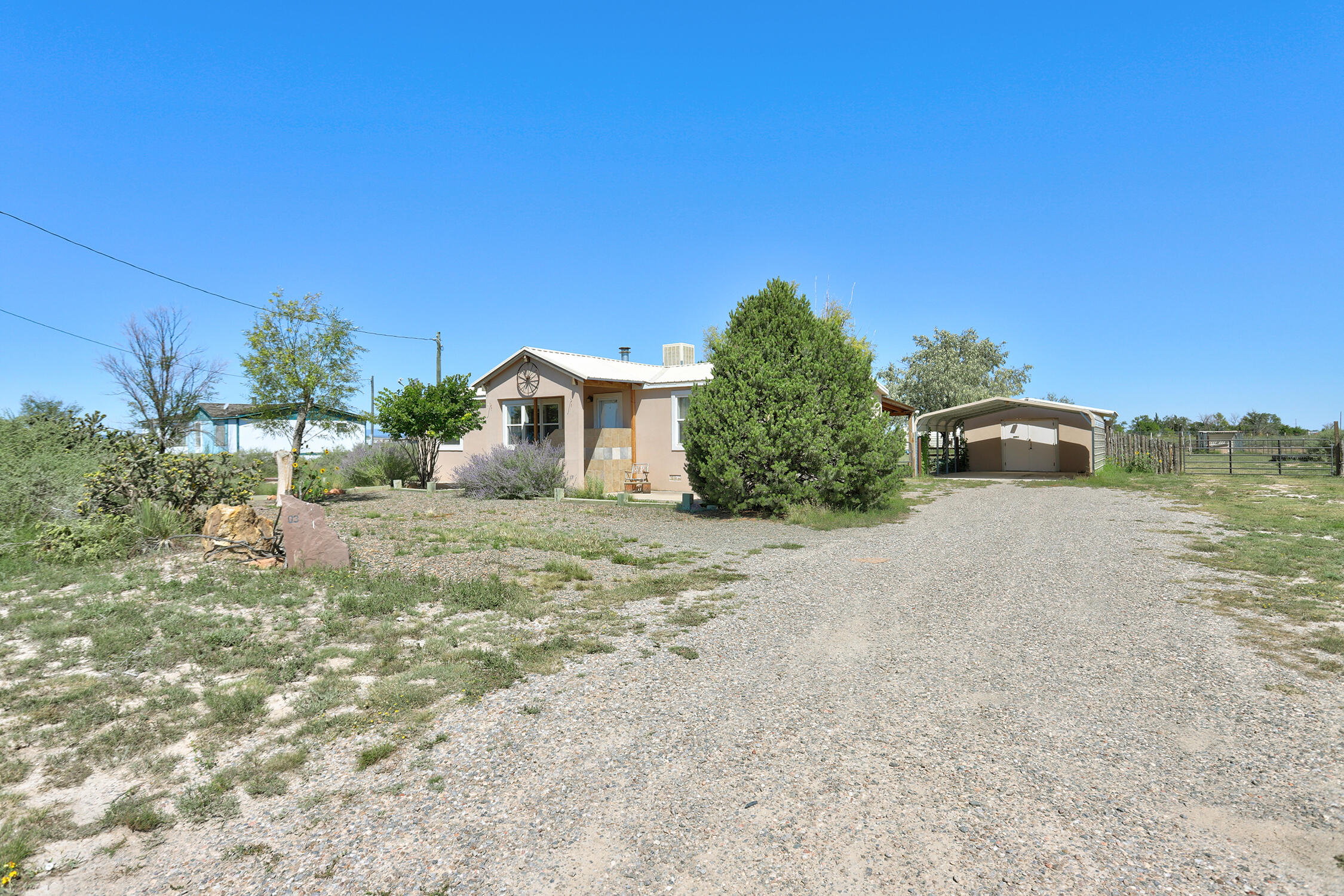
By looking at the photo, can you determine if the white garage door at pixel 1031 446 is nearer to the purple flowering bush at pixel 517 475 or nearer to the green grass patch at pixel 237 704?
the purple flowering bush at pixel 517 475

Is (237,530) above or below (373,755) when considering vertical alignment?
above

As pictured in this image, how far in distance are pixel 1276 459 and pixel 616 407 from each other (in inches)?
931

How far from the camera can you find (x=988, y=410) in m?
28.6

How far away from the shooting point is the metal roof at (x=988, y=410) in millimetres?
25391

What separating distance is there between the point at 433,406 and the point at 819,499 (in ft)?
35.8

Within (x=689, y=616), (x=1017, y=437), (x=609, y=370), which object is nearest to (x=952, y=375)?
(x=1017, y=437)

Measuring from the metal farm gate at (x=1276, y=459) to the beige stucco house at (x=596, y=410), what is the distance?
51.2ft

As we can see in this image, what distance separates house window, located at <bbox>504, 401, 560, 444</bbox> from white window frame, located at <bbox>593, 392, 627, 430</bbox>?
97cm

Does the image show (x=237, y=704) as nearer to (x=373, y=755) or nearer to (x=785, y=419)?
(x=373, y=755)

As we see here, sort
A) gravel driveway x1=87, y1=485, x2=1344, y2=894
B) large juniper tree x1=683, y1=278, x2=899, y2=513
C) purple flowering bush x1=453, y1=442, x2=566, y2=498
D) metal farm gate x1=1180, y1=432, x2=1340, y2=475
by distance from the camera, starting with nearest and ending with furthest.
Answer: gravel driveway x1=87, y1=485, x2=1344, y2=894 < large juniper tree x1=683, y1=278, x2=899, y2=513 < purple flowering bush x1=453, y1=442, x2=566, y2=498 < metal farm gate x1=1180, y1=432, x2=1340, y2=475

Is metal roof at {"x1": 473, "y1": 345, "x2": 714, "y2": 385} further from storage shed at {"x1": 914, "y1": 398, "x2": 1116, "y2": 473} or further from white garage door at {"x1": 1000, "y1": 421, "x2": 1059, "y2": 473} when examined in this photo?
white garage door at {"x1": 1000, "y1": 421, "x2": 1059, "y2": 473}

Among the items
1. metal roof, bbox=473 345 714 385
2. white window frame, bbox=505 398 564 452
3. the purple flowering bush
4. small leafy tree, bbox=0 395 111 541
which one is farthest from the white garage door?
small leafy tree, bbox=0 395 111 541

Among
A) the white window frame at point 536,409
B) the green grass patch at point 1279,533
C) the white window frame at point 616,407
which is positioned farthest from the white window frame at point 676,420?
the green grass patch at point 1279,533

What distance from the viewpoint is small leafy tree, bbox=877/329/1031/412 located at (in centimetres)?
4406
